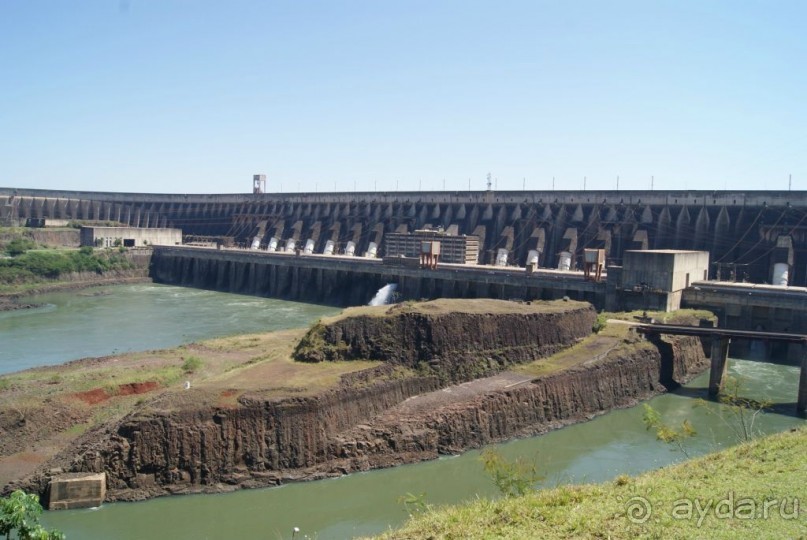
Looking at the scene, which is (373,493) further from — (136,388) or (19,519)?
(19,519)

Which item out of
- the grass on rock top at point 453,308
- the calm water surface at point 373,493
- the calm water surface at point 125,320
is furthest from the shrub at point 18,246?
the calm water surface at point 373,493

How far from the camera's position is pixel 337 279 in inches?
2682

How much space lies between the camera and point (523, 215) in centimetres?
7356

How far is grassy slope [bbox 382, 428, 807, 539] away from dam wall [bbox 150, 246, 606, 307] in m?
34.1

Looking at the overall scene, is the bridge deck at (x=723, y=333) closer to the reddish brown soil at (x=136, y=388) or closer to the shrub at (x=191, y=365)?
the shrub at (x=191, y=365)

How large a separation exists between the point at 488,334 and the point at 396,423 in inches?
320

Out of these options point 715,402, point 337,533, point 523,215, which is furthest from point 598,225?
point 337,533

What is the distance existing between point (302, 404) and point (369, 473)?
3307mm

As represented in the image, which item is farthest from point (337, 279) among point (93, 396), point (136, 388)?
point (93, 396)

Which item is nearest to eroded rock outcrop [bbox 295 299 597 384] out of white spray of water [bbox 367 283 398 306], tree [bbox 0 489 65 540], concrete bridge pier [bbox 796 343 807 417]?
→ concrete bridge pier [bbox 796 343 807 417]

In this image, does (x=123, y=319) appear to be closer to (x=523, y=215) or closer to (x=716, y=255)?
(x=523, y=215)

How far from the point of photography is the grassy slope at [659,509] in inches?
505

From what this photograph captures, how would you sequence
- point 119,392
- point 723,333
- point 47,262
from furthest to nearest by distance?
point 47,262 < point 723,333 < point 119,392

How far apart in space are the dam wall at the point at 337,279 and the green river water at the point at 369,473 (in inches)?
605
